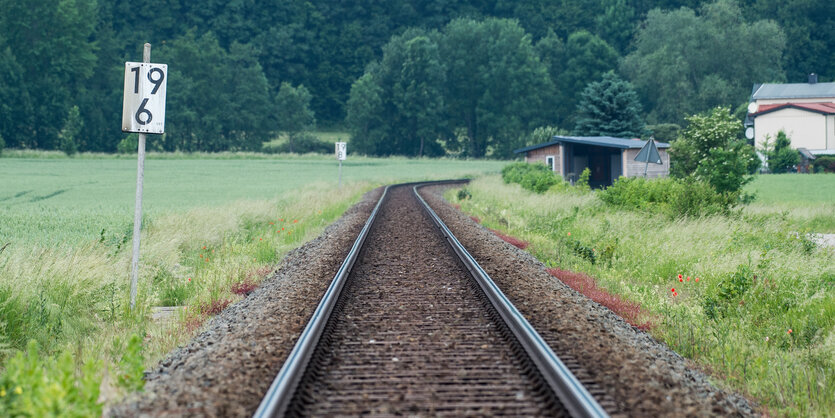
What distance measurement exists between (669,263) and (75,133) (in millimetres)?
85784

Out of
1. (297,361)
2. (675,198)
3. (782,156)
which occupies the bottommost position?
(297,361)

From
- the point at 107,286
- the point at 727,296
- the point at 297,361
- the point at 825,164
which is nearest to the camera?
the point at 297,361

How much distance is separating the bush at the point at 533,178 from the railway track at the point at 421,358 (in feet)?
77.2

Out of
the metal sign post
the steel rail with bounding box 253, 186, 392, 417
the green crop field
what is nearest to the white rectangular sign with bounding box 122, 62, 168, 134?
the metal sign post

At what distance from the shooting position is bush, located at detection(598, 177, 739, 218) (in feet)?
63.5

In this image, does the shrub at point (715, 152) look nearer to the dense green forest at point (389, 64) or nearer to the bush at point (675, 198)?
the bush at point (675, 198)

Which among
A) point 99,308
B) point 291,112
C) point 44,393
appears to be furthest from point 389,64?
point 44,393

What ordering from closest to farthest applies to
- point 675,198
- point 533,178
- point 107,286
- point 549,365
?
point 549,365
point 107,286
point 675,198
point 533,178

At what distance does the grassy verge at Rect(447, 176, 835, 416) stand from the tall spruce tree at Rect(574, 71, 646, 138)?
5790 centimetres

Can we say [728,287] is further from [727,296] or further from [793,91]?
[793,91]

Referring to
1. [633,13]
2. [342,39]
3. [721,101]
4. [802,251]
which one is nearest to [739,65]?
[721,101]

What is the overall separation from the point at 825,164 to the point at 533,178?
35806 mm

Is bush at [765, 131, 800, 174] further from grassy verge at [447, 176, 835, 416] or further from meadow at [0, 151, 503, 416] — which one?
meadow at [0, 151, 503, 416]

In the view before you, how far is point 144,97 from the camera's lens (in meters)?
8.44
